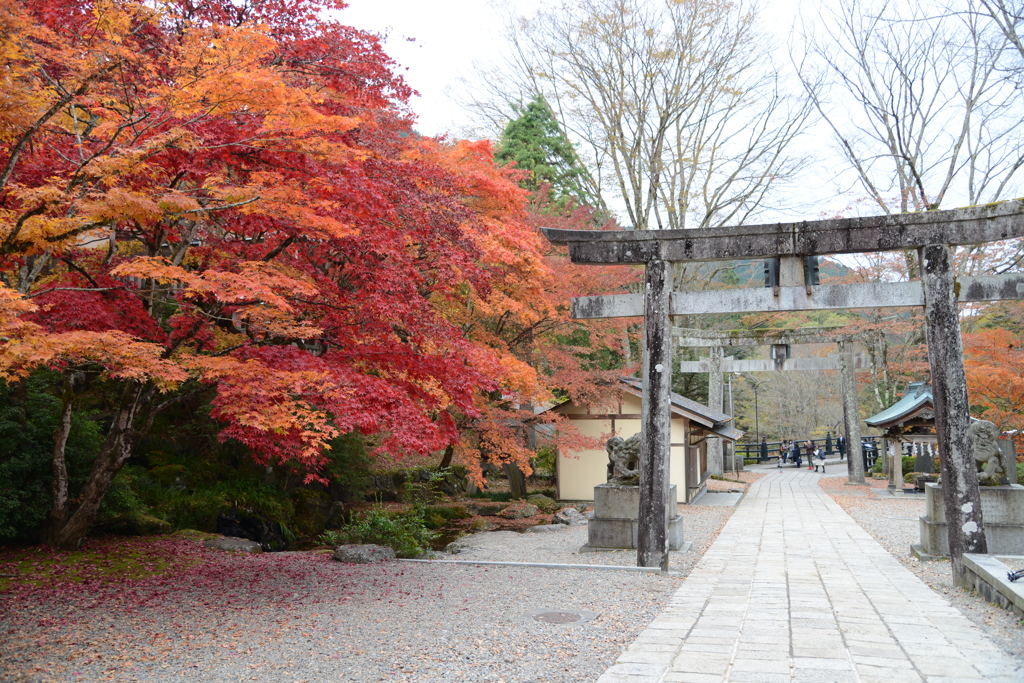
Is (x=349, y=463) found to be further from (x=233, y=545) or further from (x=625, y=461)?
(x=625, y=461)

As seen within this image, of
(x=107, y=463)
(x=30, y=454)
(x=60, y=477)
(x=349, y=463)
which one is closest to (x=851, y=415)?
(x=349, y=463)

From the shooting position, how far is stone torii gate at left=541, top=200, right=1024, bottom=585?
7.90 metres

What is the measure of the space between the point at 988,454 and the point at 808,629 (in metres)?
5.86

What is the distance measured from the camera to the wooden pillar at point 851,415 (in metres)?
24.3

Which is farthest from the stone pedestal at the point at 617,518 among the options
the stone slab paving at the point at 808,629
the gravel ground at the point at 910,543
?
the gravel ground at the point at 910,543

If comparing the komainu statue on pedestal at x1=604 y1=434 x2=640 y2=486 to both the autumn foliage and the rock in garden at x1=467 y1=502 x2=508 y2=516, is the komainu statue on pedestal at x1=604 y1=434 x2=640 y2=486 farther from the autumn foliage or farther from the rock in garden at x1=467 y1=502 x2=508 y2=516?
the rock in garden at x1=467 y1=502 x2=508 y2=516

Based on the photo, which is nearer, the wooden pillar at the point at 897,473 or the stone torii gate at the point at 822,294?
the stone torii gate at the point at 822,294

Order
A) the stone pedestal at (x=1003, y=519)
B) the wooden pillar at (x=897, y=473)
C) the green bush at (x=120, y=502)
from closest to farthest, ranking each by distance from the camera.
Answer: the stone pedestal at (x=1003, y=519) < the green bush at (x=120, y=502) < the wooden pillar at (x=897, y=473)

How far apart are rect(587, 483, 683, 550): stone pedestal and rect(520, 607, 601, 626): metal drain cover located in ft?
13.6

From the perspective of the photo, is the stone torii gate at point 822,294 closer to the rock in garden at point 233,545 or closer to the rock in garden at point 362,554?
the rock in garden at point 362,554

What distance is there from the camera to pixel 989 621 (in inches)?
242

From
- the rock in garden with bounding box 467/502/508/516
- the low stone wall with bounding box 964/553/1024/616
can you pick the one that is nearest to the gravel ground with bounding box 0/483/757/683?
the low stone wall with bounding box 964/553/1024/616

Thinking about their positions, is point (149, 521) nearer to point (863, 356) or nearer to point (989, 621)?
point (989, 621)

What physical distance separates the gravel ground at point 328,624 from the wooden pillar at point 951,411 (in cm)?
322
